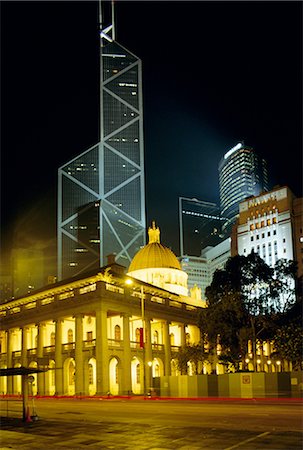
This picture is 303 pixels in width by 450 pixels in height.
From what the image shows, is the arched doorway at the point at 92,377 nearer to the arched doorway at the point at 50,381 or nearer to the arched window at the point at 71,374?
the arched window at the point at 71,374

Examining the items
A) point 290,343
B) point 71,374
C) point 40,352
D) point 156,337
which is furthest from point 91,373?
point 290,343

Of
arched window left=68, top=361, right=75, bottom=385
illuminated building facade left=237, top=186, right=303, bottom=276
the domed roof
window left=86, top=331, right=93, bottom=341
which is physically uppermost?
illuminated building facade left=237, top=186, right=303, bottom=276

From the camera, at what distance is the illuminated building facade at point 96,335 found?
61625 mm

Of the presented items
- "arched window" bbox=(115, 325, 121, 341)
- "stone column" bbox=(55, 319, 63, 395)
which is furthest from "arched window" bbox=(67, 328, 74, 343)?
"arched window" bbox=(115, 325, 121, 341)

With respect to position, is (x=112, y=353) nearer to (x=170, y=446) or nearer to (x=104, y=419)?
(x=104, y=419)

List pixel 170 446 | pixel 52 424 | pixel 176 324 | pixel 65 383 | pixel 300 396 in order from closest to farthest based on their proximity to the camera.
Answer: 1. pixel 170 446
2. pixel 52 424
3. pixel 300 396
4. pixel 65 383
5. pixel 176 324

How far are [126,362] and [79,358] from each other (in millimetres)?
5386

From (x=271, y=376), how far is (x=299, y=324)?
25.5 meters

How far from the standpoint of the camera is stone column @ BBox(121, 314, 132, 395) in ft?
202

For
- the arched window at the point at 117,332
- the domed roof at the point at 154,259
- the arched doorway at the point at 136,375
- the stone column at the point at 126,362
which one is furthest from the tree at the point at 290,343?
the domed roof at the point at 154,259

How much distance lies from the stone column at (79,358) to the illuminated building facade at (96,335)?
0.04 metres

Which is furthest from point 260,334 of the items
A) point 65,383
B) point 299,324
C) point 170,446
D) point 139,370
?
point 170,446

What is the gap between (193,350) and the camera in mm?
65188

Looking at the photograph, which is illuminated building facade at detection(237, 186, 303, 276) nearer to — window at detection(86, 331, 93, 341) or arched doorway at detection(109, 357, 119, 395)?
window at detection(86, 331, 93, 341)
